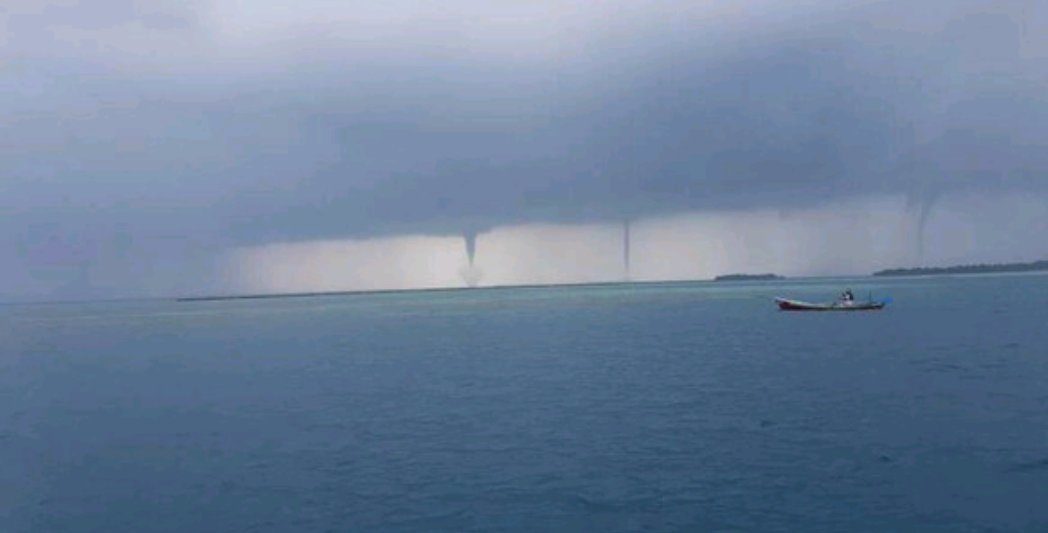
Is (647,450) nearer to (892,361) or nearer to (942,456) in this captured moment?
Result: (942,456)

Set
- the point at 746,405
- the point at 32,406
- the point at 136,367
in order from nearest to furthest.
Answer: the point at 746,405 < the point at 32,406 < the point at 136,367

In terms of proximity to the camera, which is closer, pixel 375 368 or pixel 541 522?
pixel 541 522

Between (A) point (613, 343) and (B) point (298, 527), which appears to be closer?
(B) point (298, 527)

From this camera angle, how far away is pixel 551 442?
48.2 m

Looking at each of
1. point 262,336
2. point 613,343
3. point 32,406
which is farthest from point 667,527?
point 262,336

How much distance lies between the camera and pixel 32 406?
75375 millimetres

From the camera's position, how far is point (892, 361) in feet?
276

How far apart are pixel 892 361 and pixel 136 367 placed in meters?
89.8

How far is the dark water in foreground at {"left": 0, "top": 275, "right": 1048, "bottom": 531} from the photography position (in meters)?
35.2

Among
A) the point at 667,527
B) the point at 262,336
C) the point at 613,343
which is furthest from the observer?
the point at 262,336

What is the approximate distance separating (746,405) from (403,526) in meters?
32.1

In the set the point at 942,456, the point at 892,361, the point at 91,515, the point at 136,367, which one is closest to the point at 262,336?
the point at 136,367

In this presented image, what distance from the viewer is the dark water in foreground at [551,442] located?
3525 centimetres

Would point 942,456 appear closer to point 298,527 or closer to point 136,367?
point 298,527
